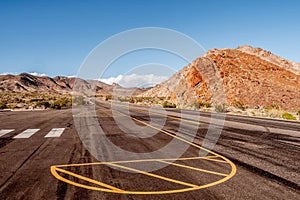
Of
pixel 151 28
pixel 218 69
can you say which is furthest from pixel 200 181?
pixel 218 69

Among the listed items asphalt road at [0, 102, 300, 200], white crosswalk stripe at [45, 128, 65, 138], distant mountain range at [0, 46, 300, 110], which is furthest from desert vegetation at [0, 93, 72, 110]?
asphalt road at [0, 102, 300, 200]

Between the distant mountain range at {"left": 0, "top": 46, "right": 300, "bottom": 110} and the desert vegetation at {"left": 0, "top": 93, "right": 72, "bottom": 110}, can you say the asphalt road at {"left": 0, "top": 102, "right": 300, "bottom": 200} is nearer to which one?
the desert vegetation at {"left": 0, "top": 93, "right": 72, "bottom": 110}

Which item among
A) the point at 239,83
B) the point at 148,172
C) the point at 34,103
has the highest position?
the point at 239,83

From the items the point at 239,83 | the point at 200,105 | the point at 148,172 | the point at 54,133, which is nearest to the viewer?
the point at 148,172

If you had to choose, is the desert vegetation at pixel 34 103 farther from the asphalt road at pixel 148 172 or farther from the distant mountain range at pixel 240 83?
the asphalt road at pixel 148 172

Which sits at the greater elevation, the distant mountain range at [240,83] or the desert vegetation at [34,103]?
the distant mountain range at [240,83]

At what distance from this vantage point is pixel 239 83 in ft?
161

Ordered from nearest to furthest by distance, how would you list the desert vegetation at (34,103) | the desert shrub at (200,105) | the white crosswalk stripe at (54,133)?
the white crosswalk stripe at (54,133)
the desert shrub at (200,105)
the desert vegetation at (34,103)

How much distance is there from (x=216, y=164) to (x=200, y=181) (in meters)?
1.52

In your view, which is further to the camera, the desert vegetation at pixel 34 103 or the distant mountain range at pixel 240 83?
the distant mountain range at pixel 240 83

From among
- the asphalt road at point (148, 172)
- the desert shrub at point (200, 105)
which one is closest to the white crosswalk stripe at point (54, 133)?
the asphalt road at point (148, 172)

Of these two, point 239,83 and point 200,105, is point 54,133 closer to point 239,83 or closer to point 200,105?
point 200,105

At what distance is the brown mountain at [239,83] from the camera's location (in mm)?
44031

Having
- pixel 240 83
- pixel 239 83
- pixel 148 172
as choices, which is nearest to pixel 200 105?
pixel 239 83
